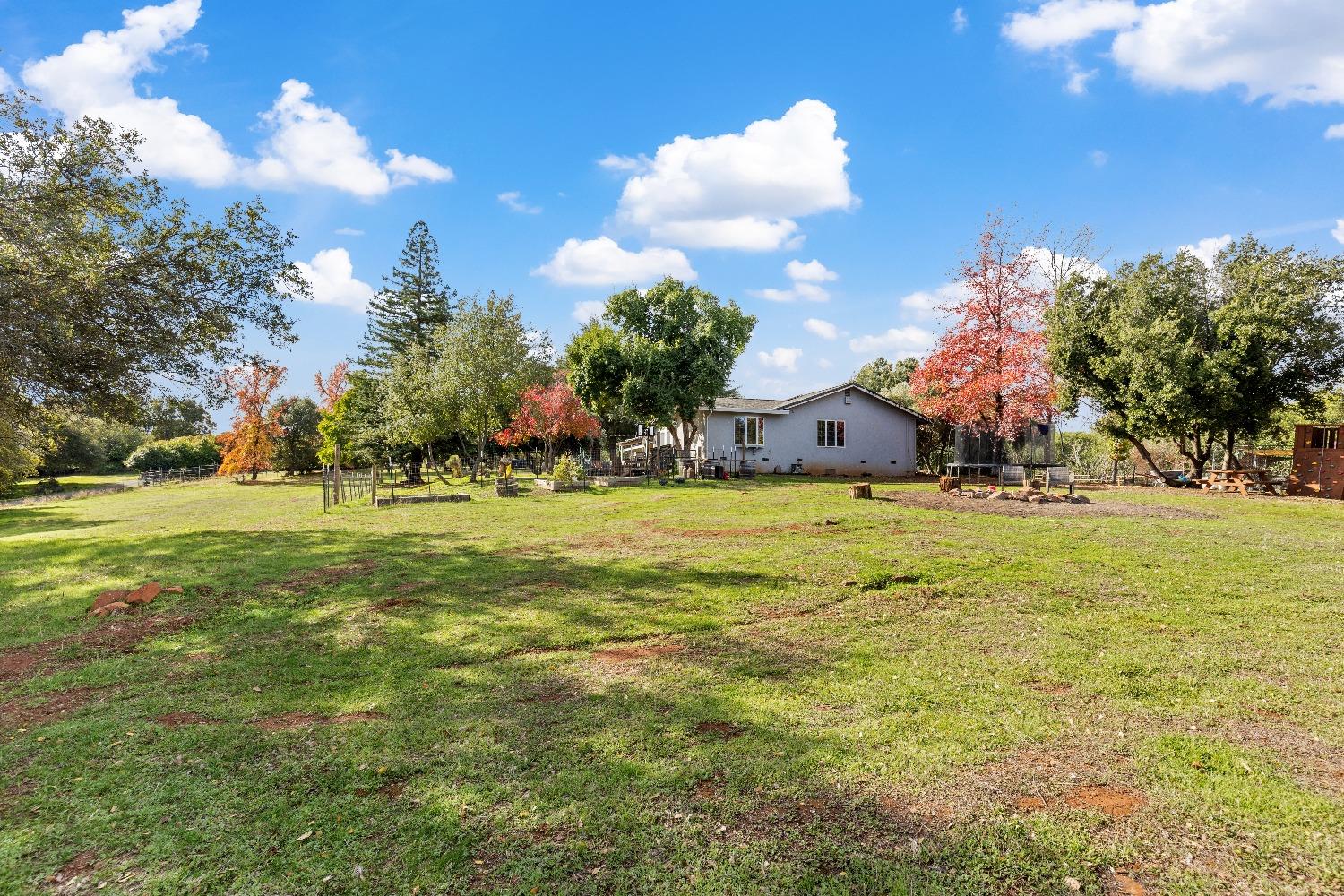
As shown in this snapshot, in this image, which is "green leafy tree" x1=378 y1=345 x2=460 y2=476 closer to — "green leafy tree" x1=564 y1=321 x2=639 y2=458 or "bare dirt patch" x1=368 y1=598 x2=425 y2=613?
"green leafy tree" x1=564 y1=321 x2=639 y2=458

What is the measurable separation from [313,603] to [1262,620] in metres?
11.1

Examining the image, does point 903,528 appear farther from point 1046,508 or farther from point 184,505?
point 184,505

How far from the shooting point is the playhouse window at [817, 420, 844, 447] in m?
31.6

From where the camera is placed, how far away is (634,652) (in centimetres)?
610

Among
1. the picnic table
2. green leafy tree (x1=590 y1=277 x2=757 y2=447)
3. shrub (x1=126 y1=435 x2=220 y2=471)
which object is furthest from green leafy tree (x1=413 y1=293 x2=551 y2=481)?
shrub (x1=126 y1=435 x2=220 y2=471)

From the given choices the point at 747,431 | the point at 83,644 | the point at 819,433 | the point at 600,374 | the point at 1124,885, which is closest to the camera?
the point at 1124,885

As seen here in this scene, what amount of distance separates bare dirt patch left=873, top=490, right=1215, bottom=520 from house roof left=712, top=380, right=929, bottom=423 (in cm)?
1264

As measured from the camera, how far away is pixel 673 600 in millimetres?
7871

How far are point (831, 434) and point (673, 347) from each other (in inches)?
400

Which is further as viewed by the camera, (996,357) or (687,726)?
(996,357)

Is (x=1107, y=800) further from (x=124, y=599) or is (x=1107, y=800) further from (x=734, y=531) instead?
(x=124, y=599)

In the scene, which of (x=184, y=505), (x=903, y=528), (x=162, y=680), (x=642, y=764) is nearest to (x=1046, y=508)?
(x=903, y=528)

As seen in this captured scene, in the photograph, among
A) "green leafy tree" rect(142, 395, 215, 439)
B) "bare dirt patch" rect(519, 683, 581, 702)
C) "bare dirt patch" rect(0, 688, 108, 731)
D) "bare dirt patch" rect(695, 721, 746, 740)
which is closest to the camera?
"bare dirt patch" rect(695, 721, 746, 740)

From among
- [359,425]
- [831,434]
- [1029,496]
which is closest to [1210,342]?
[1029,496]
